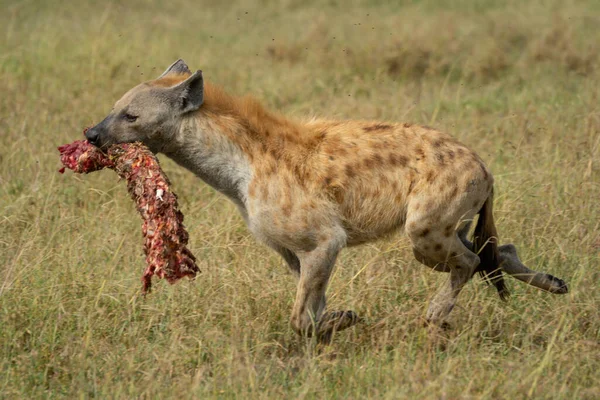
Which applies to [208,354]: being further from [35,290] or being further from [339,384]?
[35,290]

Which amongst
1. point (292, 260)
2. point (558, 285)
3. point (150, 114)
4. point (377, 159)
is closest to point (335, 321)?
point (292, 260)

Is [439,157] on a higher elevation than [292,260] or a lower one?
higher

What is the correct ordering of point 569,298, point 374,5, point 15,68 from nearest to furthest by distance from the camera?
point 569,298, point 15,68, point 374,5

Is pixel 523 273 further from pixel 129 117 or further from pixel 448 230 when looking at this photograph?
pixel 129 117

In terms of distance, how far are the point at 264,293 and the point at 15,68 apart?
4.10 meters

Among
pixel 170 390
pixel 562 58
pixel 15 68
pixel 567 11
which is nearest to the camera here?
pixel 170 390

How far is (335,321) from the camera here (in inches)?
151

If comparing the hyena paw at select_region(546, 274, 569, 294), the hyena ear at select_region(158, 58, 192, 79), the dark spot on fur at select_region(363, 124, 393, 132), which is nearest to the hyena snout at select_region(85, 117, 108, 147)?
the hyena ear at select_region(158, 58, 192, 79)

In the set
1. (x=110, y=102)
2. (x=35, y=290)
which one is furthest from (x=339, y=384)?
(x=110, y=102)

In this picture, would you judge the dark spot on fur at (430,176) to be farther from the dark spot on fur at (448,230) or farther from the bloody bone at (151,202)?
the bloody bone at (151,202)

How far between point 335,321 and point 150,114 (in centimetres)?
114

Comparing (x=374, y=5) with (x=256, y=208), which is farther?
(x=374, y=5)

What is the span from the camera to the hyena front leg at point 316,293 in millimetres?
3768

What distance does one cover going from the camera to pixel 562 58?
796 cm
